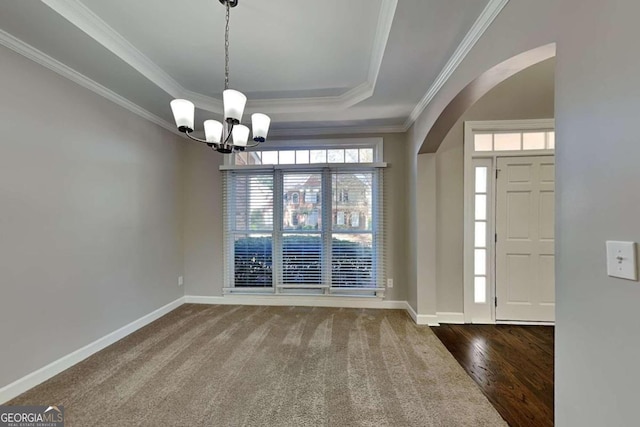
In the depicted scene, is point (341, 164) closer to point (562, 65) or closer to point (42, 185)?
point (562, 65)

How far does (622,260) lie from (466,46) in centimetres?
174

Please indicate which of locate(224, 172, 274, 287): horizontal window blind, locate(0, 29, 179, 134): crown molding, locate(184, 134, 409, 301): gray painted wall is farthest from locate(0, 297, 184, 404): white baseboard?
locate(0, 29, 179, 134): crown molding

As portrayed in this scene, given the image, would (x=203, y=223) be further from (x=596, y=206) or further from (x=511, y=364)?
(x=596, y=206)

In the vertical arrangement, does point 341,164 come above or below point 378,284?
above

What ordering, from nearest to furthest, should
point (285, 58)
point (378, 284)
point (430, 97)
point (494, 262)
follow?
point (285, 58) < point (430, 97) < point (494, 262) < point (378, 284)

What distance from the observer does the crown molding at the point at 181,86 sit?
1798 millimetres

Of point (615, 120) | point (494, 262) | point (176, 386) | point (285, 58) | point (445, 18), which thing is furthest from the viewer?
point (494, 262)

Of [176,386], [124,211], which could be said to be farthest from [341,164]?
[176,386]

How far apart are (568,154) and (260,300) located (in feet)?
12.5

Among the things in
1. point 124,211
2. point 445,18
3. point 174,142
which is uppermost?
point 445,18

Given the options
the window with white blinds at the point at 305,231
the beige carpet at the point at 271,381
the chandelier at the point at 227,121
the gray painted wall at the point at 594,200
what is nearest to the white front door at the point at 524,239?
the beige carpet at the point at 271,381

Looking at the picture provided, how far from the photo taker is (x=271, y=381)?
6.98 ft

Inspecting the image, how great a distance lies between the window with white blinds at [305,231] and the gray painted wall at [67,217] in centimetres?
109

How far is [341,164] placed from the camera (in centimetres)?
385
